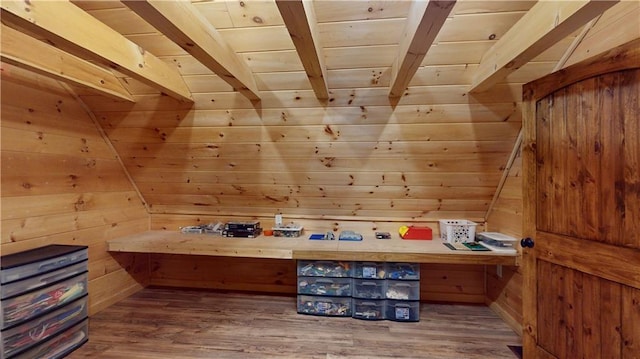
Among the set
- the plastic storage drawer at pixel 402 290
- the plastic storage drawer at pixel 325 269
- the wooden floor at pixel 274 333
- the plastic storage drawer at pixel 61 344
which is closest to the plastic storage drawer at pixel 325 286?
the plastic storage drawer at pixel 325 269

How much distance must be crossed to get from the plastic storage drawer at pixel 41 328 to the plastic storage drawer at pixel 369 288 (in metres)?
2.13

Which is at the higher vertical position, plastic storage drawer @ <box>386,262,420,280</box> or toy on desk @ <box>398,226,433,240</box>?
toy on desk @ <box>398,226,433,240</box>

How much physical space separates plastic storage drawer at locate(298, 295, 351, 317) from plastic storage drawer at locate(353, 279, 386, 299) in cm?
11

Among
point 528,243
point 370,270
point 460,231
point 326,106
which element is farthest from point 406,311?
point 326,106

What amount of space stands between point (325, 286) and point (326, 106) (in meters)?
1.58

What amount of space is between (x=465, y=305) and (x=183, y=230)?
3.04m

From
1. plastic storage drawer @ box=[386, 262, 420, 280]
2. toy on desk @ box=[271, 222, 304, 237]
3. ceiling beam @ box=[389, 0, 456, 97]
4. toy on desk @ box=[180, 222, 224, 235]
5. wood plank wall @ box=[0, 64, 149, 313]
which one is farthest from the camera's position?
toy on desk @ box=[180, 222, 224, 235]

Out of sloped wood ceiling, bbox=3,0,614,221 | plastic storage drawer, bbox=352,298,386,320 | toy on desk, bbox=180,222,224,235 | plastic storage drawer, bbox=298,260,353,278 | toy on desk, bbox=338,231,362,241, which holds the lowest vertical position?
plastic storage drawer, bbox=352,298,386,320

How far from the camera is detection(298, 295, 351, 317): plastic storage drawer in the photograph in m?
2.45

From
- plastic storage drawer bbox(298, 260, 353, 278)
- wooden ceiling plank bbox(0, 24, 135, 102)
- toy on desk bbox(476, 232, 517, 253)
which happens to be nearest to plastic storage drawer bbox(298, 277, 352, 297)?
plastic storage drawer bbox(298, 260, 353, 278)

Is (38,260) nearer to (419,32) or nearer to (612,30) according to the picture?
(419,32)

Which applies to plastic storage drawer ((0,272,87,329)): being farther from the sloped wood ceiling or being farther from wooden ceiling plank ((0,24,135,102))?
wooden ceiling plank ((0,24,135,102))

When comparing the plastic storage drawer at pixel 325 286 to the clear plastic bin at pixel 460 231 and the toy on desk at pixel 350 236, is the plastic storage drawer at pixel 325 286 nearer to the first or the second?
the toy on desk at pixel 350 236

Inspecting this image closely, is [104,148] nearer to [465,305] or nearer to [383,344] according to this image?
[383,344]
